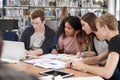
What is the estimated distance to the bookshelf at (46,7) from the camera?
659cm

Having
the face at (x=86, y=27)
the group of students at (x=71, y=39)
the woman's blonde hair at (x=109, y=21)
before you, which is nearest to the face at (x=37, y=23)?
the group of students at (x=71, y=39)

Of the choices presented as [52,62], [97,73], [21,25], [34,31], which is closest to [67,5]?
[21,25]

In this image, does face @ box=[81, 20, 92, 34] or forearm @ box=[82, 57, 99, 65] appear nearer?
forearm @ box=[82, 57, 99, 65]

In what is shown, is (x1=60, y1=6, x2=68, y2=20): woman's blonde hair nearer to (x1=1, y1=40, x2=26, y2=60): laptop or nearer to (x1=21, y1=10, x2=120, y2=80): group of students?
(x1=21, y1=10, x2=120, y2=80): group of students

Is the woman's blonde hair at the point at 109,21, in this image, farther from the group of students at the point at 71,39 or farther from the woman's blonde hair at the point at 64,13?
the woman's blonde hair at the point at 64,13

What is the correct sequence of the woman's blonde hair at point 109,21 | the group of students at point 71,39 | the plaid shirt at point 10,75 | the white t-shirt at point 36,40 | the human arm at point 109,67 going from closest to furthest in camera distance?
the plaid shirt at point 10,75 < the human arm at point 109,67 < the woman's blonde hair at point 109,21 < the group of students at point 71,39 < the white t-shirt at point 36,40

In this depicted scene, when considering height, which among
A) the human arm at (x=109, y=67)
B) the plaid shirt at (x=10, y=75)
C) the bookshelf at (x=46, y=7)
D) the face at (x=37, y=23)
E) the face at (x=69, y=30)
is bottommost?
the human arm at (x=109, y=67)

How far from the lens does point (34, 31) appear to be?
3006 mm

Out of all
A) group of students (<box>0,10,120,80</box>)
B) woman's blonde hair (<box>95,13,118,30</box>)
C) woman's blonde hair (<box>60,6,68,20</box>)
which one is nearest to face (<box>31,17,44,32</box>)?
group of students (<box>0,10,120,80</box>)

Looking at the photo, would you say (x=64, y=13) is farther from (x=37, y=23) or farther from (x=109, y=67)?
(x=109, y=67)

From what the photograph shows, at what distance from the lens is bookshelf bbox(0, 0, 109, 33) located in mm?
6586

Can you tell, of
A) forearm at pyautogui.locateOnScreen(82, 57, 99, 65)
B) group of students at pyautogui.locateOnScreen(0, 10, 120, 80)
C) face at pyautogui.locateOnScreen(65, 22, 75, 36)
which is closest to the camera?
forearm at pyautogui.locateOnScreen(82, 57, 99, 65)

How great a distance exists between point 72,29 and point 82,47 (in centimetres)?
26

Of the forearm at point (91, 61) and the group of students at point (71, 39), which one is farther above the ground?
the group of students at point (71, 39)
